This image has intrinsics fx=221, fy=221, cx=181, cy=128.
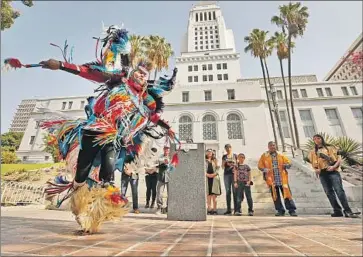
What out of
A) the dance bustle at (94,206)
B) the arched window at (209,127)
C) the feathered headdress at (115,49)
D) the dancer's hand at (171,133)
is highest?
the arched window at (209,127)

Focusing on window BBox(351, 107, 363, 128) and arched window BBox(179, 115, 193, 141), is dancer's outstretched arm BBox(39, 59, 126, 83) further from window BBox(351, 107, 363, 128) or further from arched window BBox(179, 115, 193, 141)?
window BBox(351, 107, 363, 128)

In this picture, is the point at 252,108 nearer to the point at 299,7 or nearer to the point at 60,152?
the point at 299,7

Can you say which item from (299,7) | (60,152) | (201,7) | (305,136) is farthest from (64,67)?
(201,7)

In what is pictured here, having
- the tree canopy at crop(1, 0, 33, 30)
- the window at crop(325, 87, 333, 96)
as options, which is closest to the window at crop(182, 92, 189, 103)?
the window at crop(325, 87, 333, 96)

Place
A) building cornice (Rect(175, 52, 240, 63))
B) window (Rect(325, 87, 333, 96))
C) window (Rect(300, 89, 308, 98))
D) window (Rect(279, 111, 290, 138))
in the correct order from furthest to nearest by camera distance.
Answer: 1. building cornice (Rect(175, 52, 240, 63))
2. window (Rect(300, 89, 308, 98))
3. window (Rect(325, 87, 333, 96))
4. window (Rect(279, 111, 290, 138))

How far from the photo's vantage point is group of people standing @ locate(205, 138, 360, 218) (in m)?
5.00

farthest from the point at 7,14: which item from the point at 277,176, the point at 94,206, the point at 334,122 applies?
the point at 334,122

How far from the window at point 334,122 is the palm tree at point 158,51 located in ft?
86.2

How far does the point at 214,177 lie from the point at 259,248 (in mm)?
4452

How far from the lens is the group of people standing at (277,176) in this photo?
500 cm

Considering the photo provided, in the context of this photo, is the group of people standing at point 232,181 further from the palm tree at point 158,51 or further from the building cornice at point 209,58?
the building cornice at point 209,58

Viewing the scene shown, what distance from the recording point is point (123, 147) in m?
2.73

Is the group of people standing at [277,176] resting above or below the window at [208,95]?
below

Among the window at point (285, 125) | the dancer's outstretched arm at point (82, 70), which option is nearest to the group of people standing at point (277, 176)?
the dancer's outstretched arm at point (82, 70)
